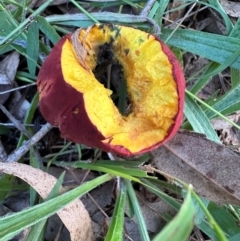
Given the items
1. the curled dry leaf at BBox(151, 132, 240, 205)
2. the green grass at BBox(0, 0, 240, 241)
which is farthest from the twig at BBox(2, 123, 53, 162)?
the curled dry leaf at BBox(151, 132, 240, 205)

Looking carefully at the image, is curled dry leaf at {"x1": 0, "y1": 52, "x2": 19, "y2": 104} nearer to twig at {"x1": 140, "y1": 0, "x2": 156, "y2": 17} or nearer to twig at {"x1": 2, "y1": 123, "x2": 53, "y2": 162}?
twig at {"x1": 2, "y1": 123, "x2": 53, "y2": 162}

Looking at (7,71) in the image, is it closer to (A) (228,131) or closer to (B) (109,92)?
(B) (109,92)

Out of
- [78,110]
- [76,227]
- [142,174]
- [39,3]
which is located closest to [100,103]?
[78,110]

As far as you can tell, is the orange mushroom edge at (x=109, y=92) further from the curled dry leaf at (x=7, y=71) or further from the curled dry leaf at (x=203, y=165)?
the curled dry leaf at (x=7, y=71)

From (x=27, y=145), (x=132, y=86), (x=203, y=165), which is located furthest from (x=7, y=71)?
(x=203, y=165)

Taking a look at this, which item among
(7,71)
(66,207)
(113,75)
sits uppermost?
(7,71)

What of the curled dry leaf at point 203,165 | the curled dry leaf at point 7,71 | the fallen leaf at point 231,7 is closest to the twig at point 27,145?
the curled dry leaf at point 7,71
